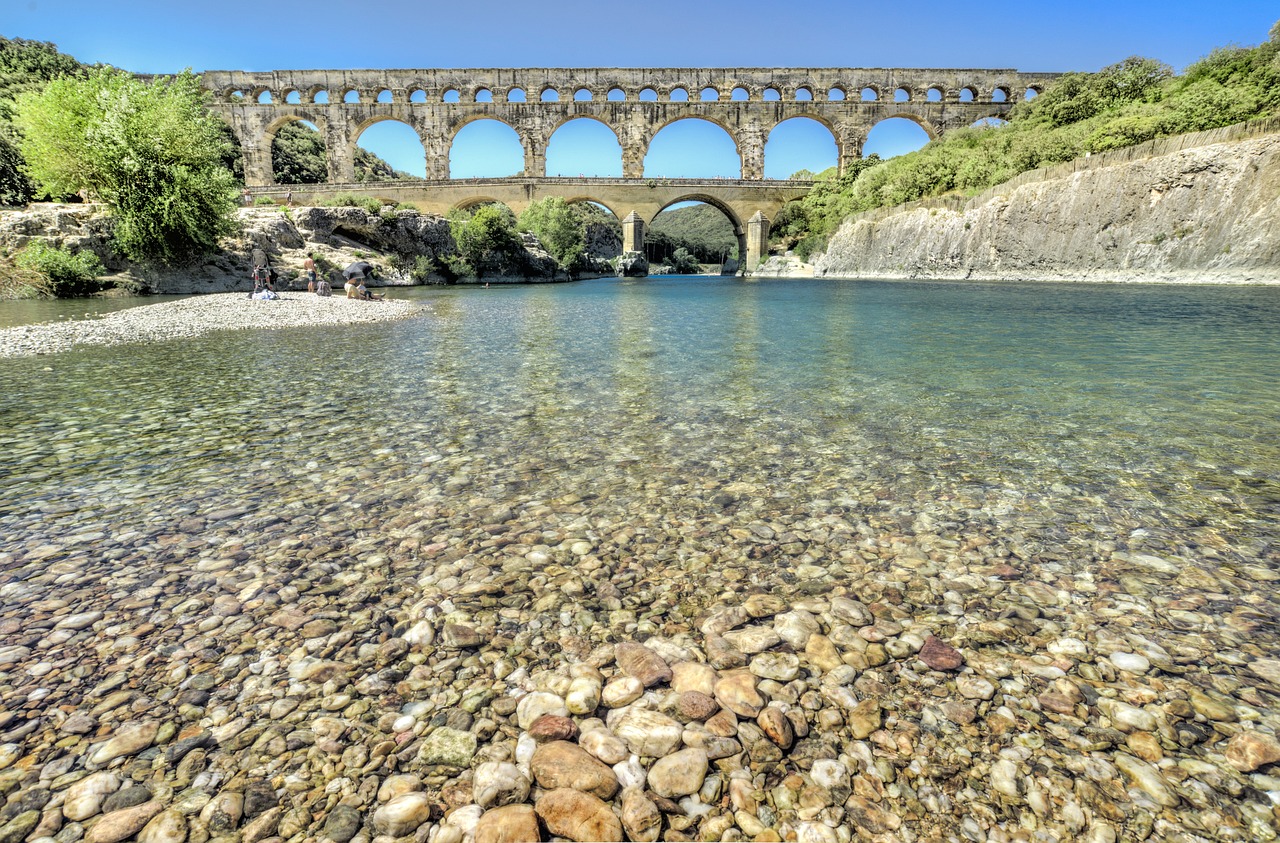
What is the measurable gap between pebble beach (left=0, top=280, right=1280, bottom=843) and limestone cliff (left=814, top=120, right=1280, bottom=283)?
81.9 feet

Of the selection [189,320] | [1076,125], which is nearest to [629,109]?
[1076,125]

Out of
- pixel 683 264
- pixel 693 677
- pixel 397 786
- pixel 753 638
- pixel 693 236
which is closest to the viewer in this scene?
pixel 397 786

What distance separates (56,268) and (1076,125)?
47.6 m

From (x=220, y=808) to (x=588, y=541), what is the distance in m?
1.87

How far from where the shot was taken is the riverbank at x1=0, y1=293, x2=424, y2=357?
35.1 ft

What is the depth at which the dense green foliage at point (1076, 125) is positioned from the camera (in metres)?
24.9

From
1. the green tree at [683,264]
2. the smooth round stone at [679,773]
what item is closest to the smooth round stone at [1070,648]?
the smooth round stone at [679,773]

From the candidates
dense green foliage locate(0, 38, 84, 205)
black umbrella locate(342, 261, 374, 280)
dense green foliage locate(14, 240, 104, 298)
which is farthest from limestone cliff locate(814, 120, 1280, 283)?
dense green foliage locate(0, 38, 84, 205)

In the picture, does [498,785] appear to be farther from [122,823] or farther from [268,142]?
[268,142]

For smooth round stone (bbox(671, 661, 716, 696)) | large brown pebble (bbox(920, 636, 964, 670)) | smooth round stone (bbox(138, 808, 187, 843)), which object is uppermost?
smooth round stone (bbox(138, 808, 187, 843))

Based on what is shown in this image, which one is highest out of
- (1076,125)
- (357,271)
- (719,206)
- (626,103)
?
(626,103)

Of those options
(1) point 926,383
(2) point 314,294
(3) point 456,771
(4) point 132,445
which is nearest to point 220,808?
(3) point 456,771

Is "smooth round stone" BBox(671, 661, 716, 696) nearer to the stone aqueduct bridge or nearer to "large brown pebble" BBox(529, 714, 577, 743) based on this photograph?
"large brown pebble" BBox(529, 714, 577, 743)

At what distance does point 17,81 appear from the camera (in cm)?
5272
